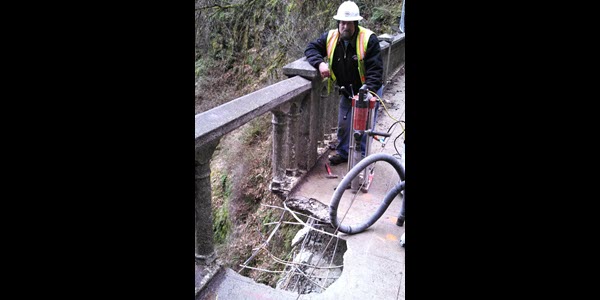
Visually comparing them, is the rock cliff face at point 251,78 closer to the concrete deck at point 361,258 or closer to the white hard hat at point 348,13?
the concrete deck at point 361,258

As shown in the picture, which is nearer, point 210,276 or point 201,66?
point 210,276

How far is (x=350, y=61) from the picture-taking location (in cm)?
448

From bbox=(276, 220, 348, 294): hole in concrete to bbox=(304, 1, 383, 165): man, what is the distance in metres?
1.11

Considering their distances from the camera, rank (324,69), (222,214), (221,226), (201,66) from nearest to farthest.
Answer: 1. (324,69)
2. (221,226)
3. (222,214)
4. (201,66)

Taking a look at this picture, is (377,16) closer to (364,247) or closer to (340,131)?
(340,131)

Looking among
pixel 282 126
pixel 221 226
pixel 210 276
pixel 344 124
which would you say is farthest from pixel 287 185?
pixel 221 226

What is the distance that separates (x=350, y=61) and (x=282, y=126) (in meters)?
0.97

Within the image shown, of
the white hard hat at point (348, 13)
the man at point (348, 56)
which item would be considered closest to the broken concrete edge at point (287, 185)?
the man at point (348, 56)

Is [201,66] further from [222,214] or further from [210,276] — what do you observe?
[210,276]

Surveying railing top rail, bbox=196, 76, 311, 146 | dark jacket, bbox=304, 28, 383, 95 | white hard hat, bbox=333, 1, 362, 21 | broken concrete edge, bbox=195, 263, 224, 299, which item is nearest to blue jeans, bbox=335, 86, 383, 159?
dark jacket, bbox=304, 28, 383, 95

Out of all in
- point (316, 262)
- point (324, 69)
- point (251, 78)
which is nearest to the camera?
point (316, 262)

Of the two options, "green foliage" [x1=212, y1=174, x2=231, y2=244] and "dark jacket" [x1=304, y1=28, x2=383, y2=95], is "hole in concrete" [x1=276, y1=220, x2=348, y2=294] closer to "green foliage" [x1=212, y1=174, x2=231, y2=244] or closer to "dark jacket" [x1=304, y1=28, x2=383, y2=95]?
"dark jacket" [x1=304, y1=28, x2=383, y2=95]

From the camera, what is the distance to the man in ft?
13.9

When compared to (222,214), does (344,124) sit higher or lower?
higher
